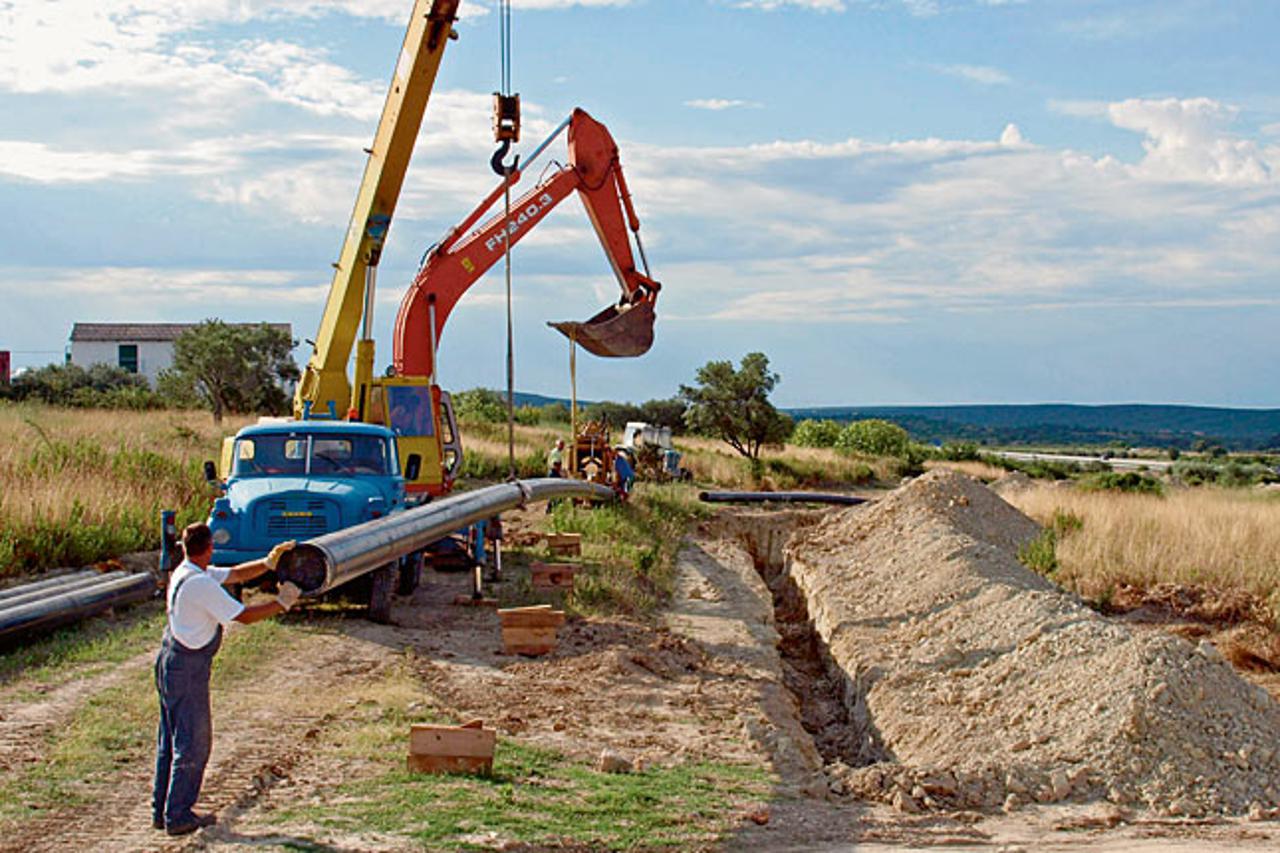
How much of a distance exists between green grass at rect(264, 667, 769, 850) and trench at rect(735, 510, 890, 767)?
2.18 meters

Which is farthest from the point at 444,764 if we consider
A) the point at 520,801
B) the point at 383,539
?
the point at 383,539

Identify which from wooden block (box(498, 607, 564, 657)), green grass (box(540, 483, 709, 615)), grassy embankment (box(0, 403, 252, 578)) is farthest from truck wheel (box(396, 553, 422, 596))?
grassy embankment (box(0, 403, 252, 578))

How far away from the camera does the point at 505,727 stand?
10.5 m

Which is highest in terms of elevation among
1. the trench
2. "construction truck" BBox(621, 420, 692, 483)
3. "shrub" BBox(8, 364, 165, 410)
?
"shrub" BBox(8, 364, 165, 410)

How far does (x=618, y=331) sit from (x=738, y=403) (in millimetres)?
26366

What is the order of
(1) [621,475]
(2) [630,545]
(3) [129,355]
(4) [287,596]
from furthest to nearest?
(3) [129,355]
(1) [621,475]
(2) [630,545]
(4) [287,596]

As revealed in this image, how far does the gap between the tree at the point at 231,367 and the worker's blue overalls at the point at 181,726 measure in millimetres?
44346

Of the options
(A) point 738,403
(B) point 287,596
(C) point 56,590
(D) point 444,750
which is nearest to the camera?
(B) point 287,596

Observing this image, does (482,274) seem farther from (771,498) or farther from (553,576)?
(771,498)

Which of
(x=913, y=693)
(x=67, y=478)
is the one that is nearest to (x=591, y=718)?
(x=913, y=693)

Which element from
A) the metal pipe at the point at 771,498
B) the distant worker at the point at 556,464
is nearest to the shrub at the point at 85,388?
the metal pipe at the point at 771,498

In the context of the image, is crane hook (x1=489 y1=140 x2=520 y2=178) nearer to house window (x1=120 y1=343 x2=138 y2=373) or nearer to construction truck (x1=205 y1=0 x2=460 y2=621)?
construction truck (x1=205 y1=0 x2=460 y2=621)

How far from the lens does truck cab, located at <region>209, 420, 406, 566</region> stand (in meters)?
14.5

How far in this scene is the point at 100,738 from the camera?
31.2 ft
